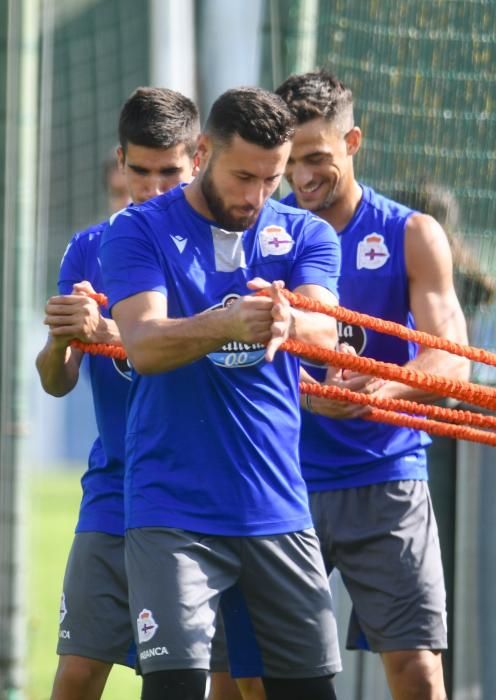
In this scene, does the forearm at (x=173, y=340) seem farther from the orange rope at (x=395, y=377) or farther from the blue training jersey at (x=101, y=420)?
the blue training jersey at (x=101, y=420)

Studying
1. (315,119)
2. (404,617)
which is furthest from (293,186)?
(404,617)

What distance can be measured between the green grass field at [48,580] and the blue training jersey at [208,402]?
13.7 feet

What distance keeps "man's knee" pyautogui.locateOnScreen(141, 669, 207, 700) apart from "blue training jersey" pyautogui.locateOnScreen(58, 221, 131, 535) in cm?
104

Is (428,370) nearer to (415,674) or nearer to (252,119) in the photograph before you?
(415,674)

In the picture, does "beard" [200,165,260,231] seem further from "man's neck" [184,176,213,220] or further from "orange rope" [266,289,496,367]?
"orange rope" [266,289,496,367]

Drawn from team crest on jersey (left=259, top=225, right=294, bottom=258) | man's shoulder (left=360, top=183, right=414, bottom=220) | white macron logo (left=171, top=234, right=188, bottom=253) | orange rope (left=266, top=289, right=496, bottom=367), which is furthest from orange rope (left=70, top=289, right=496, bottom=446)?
man's shoulder (left=360, top=183, right=414, bottom=220)

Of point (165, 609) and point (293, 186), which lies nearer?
point (165, 609)

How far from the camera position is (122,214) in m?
4.33

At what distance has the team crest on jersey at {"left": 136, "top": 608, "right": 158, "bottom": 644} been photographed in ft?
13.3

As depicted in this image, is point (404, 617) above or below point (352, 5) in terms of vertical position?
below

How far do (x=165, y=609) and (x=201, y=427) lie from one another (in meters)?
0.52

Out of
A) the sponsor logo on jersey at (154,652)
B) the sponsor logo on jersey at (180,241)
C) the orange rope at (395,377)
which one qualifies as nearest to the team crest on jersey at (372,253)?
the orange rope at (395,377)

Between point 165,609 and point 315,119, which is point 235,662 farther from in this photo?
point 315,119

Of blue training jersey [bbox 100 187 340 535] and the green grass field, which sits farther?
the green grass field
